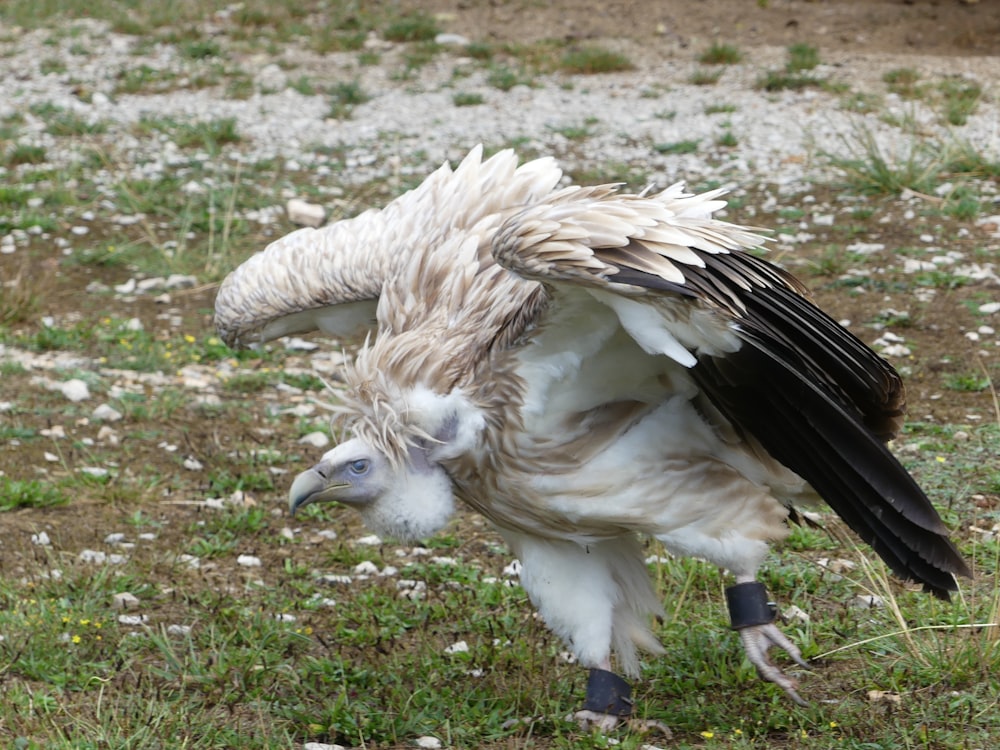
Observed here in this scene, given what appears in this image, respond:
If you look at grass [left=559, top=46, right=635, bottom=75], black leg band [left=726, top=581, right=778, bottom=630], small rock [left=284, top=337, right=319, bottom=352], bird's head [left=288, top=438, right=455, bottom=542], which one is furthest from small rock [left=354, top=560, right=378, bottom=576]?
grass [left=559, top=46, right=635, bottom=75]

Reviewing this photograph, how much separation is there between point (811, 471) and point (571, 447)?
546 millimetres

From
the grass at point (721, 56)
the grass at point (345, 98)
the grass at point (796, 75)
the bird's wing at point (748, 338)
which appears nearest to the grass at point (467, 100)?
the grass at point (345, 98)

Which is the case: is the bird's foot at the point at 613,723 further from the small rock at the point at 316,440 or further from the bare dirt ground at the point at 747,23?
the bare dirt ground at the point at 747,23

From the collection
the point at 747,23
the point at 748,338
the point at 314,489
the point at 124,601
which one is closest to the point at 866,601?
the point at 748,338

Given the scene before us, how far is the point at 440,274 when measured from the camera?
3588 millimetres

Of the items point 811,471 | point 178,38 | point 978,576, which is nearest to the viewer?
point 811,471

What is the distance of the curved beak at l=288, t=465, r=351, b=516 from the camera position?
3234 mm

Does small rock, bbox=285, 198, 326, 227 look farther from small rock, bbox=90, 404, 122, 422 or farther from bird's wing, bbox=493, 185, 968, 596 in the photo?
bird's wing, bbox=493, 185, 968, 596

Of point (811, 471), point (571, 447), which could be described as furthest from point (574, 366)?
point (811, 471)

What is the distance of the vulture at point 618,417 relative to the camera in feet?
9.25

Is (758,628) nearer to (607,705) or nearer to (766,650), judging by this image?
(766,650)

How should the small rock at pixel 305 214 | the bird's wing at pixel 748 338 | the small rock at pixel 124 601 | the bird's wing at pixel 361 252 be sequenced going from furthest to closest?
the small rock at pixel 305 214 → the small rock at pixel 124 601 → the bird's wing at pixel 361 252 → the bird's wing at pixel 748 338

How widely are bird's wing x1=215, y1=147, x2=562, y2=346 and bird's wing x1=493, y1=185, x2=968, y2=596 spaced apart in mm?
726

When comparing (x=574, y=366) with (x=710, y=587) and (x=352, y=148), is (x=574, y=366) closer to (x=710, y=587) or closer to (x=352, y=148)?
(x=710, y=587)
